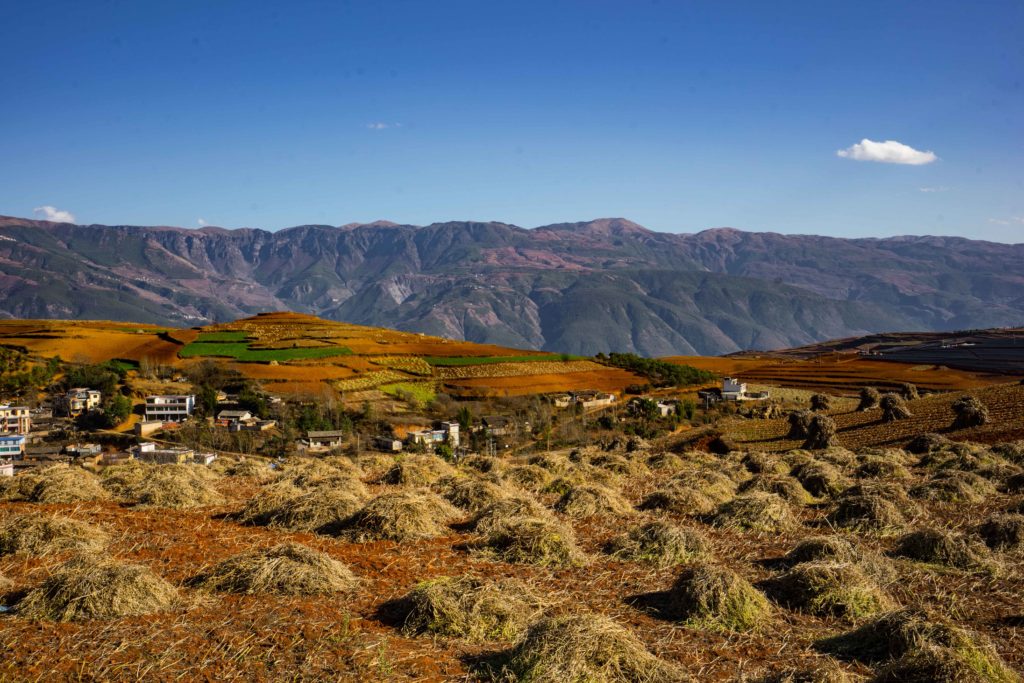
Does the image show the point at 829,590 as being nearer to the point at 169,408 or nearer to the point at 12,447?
the point at 12,447

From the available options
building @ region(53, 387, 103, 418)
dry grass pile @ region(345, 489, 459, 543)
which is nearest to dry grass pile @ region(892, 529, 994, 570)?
dry grass pile @ region(345, 489, 459, 543)

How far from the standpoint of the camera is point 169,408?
68938 millimetres

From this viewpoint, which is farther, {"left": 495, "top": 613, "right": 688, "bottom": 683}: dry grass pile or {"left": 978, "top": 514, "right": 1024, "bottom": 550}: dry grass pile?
{"left": 978, "top": 514, "right": 1024, "bottom": 550}: dry grass pile

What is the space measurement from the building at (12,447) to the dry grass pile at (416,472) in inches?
1639

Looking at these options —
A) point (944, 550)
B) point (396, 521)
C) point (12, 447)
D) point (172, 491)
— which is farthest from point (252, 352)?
point (944, 550)

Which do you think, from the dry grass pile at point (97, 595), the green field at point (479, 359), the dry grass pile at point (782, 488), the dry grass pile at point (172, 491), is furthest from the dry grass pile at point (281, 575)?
the green field at point (479, 359)

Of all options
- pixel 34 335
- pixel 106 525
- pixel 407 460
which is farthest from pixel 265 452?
pixel 34 335

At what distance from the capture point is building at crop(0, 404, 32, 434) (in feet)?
195

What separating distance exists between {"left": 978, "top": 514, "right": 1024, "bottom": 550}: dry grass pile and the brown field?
58.4ft

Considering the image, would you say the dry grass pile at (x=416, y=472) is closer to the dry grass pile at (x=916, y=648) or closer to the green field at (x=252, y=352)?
the dry grass pile at (x=916, y=648)

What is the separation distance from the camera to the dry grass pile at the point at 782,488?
50.9 feet

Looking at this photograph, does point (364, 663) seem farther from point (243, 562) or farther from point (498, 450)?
point (498, 450)

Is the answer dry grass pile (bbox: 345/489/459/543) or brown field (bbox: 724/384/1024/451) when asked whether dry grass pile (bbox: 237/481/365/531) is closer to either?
dry grass pile (bbox: 345/489/459/543)

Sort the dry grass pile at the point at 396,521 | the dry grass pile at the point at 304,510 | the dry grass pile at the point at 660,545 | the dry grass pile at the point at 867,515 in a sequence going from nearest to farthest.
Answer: the dry grass pile at the point at 660,545 < the dry grass pile at the point at 396,521 < the dry grass pile at the point at 304,510 < the dry grass pile at the point at 867,515
